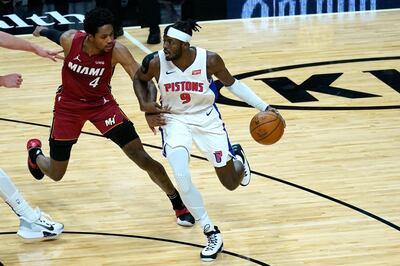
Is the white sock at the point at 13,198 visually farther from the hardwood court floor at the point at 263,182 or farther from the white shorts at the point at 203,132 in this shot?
the white shorts at the point at 203,132

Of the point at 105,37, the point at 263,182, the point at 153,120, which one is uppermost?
the point at 105,37

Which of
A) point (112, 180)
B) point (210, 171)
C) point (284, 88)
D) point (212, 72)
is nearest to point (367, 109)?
point (284, 88)

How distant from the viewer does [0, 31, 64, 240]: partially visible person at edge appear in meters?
7.54

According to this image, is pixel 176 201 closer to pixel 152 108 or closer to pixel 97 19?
pixel 152 108

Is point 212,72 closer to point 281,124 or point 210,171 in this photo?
point 281,124

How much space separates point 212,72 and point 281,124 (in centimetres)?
71

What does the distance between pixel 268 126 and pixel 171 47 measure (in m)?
1.05

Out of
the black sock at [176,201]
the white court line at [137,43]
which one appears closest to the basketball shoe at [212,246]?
the black sock at [176,201]

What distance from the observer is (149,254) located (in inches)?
293

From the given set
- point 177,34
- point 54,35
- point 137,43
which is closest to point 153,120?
point 177,34

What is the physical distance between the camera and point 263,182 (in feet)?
29.8

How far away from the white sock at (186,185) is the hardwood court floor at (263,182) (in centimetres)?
30

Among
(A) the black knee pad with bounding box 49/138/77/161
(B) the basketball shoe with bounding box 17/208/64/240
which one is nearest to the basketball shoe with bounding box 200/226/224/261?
(B) the basketball shoe with bounding box 17/208/64/240

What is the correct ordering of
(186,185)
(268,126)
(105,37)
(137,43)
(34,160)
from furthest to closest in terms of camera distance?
(137,43) → (34,160) → (268,126) → (105,37) → (186,185)
